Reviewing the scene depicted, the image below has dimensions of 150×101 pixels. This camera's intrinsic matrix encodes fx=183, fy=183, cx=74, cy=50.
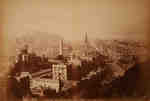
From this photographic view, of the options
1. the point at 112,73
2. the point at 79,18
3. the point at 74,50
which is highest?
the point at 79,18

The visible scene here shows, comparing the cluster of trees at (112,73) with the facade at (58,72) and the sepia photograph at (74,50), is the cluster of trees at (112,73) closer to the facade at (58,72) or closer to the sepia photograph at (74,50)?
the sepia photograph at (74,50)

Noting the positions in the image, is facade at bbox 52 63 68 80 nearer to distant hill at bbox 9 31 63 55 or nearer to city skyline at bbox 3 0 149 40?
distant hill at bbox 9 31 63 55

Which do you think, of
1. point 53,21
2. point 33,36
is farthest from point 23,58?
point 53,21

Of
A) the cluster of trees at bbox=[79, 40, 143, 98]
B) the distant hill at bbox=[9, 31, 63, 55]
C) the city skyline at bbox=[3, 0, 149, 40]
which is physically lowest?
the cluster of trees at bbox=[79, 40, 143, 98]

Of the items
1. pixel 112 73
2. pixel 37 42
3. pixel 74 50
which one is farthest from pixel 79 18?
pixel 112 73

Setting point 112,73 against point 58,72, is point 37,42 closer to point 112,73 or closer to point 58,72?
point 58,72

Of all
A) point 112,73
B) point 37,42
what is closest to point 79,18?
point 37,42

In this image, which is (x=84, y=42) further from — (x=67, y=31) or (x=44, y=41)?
(x=44, y=41)

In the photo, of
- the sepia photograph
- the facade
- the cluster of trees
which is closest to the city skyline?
the sepia photograph

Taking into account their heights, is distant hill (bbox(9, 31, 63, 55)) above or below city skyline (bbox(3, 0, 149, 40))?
below

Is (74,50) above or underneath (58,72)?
above
